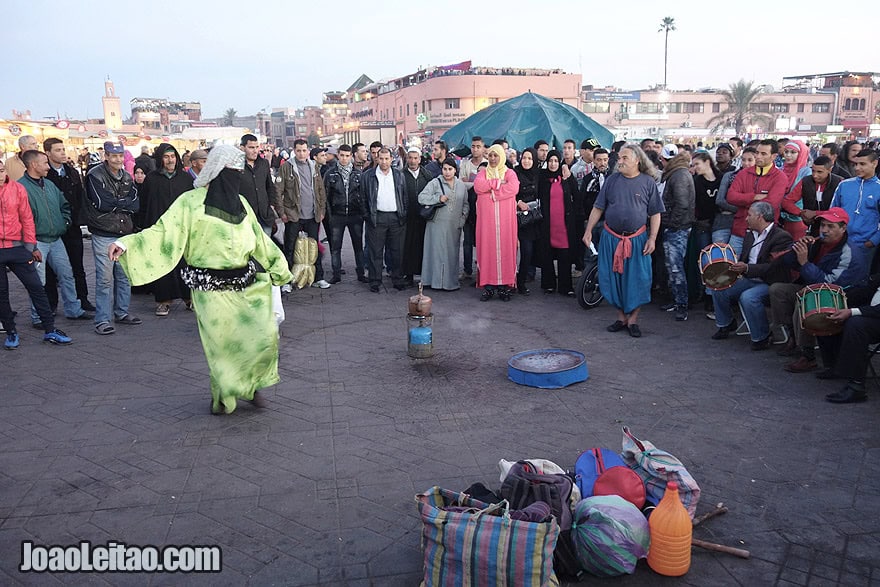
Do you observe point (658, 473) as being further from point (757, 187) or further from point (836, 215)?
point (757, 187)

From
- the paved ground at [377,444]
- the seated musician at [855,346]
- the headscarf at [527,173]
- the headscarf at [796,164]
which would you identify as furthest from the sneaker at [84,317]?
the headscarf at [796,164]

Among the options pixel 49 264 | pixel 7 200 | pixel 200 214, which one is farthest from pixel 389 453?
pixel 49 264

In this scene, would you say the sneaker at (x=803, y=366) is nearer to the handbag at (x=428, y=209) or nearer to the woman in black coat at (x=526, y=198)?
the woman in black coat at (x=526, y=198)

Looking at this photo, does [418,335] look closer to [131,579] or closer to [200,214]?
[200,214]

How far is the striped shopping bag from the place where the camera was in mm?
2809

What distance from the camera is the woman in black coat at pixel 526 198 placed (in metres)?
8.88

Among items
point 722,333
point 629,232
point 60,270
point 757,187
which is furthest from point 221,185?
point 757,187

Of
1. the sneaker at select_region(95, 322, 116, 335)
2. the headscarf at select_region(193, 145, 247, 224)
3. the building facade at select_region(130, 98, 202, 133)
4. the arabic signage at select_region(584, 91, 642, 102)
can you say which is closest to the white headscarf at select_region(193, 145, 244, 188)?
the headscarf at select_region(193, 145, 247, 224)

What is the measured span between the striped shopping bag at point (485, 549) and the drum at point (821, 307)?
11.6 feet

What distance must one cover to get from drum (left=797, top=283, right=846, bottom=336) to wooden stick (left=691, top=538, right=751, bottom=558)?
2731 mm

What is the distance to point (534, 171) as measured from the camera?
904cm

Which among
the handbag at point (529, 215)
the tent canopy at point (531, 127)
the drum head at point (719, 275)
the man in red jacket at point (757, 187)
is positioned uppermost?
the tent canopy at point (531, 127)

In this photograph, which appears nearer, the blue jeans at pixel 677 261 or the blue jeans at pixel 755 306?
the blue jeans at pixel 755 306

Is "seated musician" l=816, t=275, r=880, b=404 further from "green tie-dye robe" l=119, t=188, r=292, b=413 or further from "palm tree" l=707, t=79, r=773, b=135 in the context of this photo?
"palm tree" l=707, t=79, r=773, b=135
